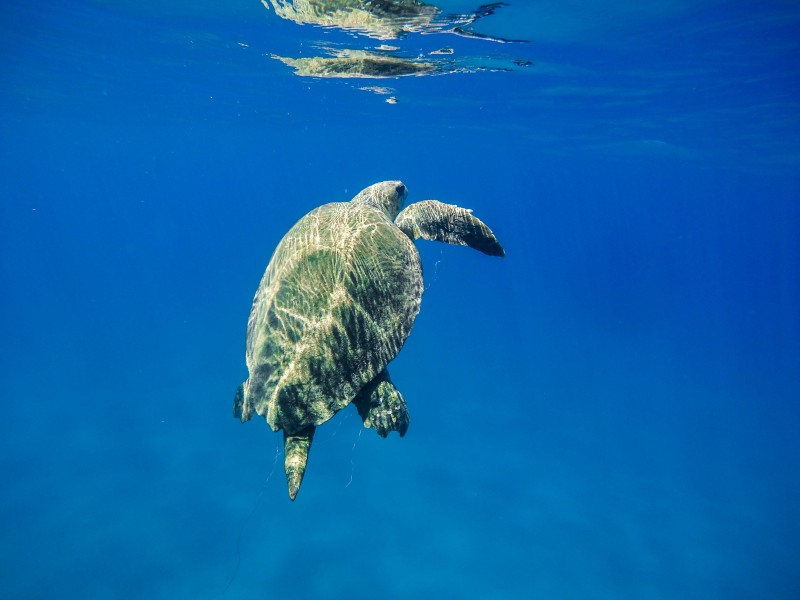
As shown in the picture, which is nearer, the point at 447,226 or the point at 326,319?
the point at 326,319

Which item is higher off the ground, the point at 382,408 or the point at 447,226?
the point at 447,226

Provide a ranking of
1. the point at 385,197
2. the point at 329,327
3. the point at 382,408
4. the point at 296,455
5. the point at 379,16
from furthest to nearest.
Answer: the point at 379,16 < the point at 385,197 < the point at 382,408 < the point at 329,327 < the point at 296,455

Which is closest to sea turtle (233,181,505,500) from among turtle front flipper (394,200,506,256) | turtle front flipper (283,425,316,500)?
turtle front flipper (283,425,316,500)

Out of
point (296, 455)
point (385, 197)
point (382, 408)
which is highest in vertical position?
point (385, 197)

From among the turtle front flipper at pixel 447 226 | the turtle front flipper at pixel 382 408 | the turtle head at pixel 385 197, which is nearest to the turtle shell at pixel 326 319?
the turtle front flipper at pixel 382 408

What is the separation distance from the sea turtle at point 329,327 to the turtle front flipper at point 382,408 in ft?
0.04

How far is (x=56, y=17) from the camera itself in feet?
49.2

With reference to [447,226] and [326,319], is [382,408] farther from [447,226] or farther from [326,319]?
[447,226]

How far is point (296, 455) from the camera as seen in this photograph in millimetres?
5301

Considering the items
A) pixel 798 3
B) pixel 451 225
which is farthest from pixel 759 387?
pixel 451 225

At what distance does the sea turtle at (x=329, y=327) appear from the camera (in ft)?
17.2

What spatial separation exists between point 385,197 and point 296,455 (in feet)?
19.3

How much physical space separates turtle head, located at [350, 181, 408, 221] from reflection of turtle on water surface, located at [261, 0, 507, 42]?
5.28 meters

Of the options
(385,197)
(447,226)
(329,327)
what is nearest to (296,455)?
(329,327)
